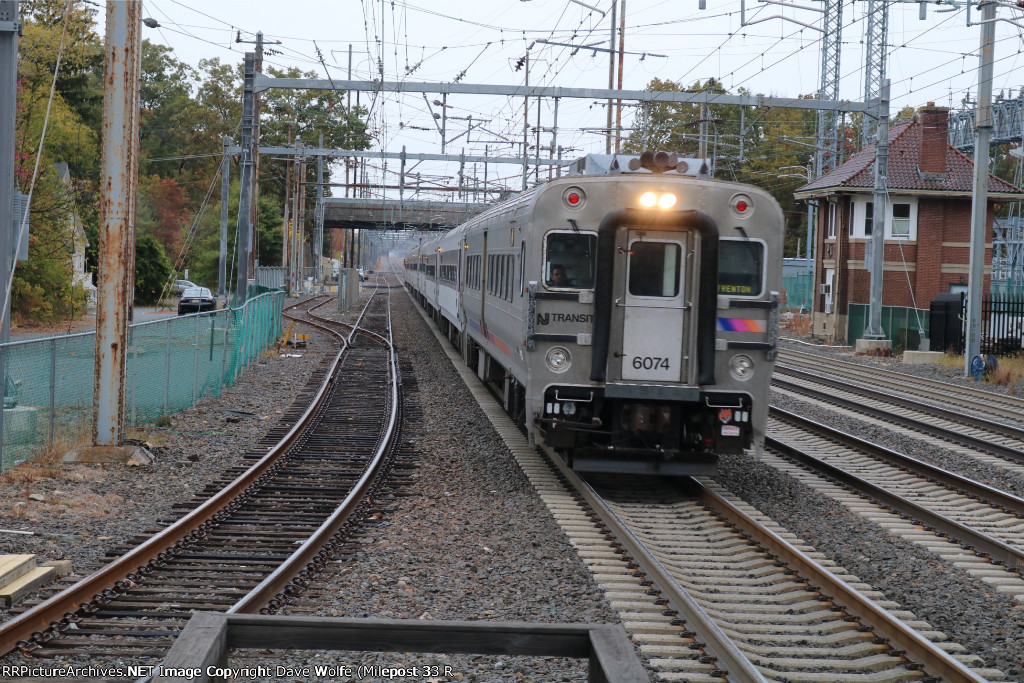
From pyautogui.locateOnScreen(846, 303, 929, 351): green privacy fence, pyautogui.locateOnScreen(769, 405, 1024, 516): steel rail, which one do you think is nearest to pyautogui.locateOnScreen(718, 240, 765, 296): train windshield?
pyautogui.locateOnScreen(769, 405, 1024, 516): steel rail

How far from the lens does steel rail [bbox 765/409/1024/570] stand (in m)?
8.10

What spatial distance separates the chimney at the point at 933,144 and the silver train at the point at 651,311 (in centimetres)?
2932

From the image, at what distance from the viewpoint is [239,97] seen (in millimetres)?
85688

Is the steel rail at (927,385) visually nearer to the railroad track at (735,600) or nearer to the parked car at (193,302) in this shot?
the railroad track at (735,600)

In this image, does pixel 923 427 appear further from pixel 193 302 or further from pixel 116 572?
pixel 193 302

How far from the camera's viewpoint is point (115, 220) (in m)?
11.4

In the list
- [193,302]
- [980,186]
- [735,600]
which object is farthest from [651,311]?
[193,302]

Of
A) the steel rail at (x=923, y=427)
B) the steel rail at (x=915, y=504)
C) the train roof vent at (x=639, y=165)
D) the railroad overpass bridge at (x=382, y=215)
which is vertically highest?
the railroad overpass bridge at (x=382, y=215)

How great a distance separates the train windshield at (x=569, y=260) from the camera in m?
9.89

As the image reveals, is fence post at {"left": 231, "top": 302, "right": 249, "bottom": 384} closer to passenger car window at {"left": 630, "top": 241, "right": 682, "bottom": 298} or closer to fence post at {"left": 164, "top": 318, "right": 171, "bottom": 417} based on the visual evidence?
fence post at {"left": 164, "top": 318, "right": 171, "bottom": 417}

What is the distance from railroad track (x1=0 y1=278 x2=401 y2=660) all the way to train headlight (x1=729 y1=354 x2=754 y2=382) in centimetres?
369

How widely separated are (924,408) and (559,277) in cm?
966

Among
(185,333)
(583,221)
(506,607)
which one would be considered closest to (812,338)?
(185,333)

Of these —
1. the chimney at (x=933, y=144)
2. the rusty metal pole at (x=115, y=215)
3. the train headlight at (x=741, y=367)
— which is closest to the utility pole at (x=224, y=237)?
the rusty metal pole at (x=115, y=215)
